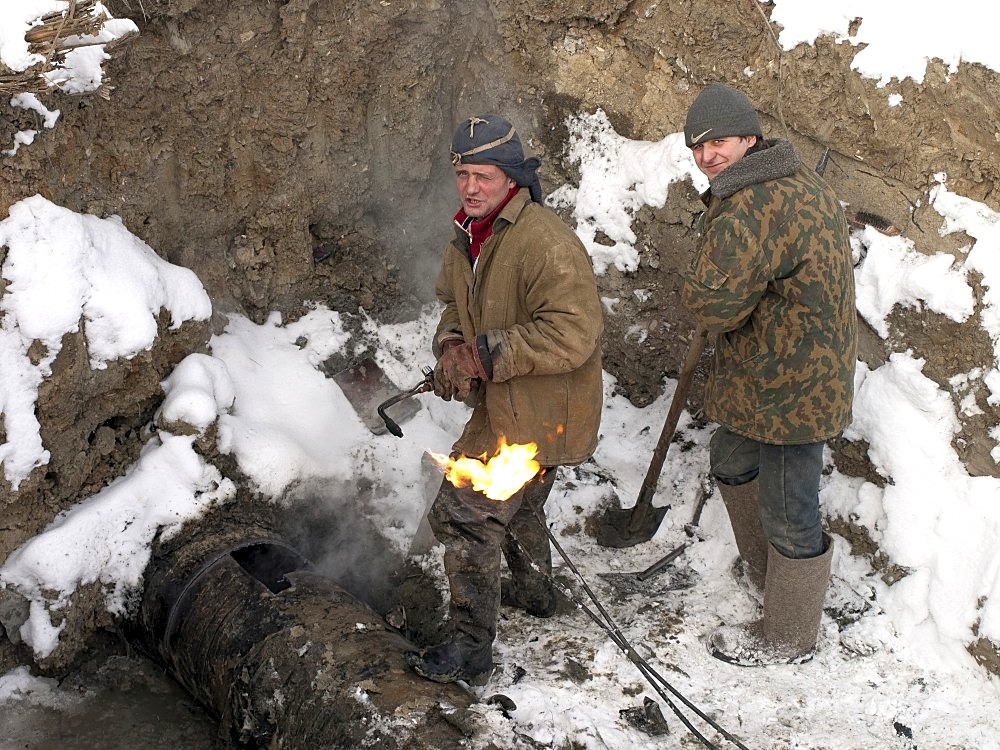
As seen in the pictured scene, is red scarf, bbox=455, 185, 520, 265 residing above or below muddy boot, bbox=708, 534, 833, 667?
above

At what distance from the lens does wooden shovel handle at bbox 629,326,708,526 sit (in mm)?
4258

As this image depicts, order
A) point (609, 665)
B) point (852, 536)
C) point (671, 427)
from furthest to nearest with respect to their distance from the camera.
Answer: point (671, 427), point (852, 536), point (609, 665)

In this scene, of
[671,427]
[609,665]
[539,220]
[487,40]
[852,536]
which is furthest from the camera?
[487,40]

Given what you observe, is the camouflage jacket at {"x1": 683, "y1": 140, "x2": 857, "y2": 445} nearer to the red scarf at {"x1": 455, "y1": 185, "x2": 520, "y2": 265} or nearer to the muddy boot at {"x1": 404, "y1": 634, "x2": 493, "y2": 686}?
the red scarf at {"x1": 455, "y1": 185, "x2": 520, "y2": 265}

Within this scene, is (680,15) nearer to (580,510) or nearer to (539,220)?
(539,220)

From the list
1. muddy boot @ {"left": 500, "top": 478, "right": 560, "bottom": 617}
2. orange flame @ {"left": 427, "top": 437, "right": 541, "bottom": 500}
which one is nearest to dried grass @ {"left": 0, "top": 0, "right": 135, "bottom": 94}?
orange flame @ {"left": 427, "top": 437, "right": 541, "bottom": 500}

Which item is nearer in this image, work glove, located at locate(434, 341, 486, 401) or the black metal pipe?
the black metal pipe

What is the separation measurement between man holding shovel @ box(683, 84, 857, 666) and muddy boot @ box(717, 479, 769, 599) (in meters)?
0.16

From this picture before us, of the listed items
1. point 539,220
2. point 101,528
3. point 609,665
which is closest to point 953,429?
point 609,665

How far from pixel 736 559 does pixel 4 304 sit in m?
3.50

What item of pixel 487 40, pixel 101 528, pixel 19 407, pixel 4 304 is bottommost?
pixel 101 528

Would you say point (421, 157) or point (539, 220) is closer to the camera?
point (539, 220)

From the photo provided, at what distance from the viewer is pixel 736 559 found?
171 inches

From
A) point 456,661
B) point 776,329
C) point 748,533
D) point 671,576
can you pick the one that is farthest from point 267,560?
point 776,329
